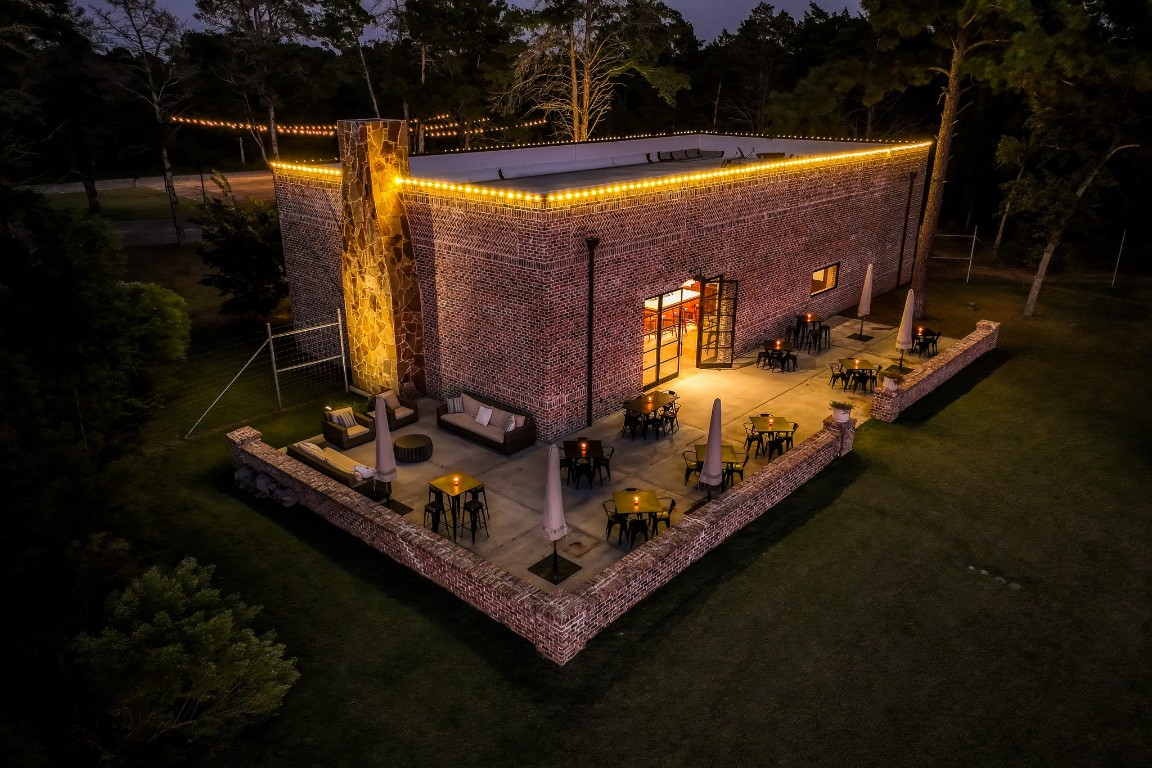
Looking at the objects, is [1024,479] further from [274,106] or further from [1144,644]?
[274,106]

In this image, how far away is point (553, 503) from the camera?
10.3 meters

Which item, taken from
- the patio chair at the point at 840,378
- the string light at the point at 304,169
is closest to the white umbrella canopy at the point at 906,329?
the patio chair at the point at 840,378

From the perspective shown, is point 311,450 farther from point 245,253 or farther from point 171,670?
point 245,253

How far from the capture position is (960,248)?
119 ft

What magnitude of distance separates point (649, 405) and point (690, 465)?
190 cm

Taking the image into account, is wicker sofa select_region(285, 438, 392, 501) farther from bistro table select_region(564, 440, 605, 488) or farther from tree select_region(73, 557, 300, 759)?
tree select_region(73, 557, 300, 759)

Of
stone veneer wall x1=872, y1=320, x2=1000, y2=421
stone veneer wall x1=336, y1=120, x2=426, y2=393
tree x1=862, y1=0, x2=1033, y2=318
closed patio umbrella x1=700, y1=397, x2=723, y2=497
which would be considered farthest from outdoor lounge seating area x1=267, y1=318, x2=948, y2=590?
tree x1=862, y1=0, x2=1033, y2=318

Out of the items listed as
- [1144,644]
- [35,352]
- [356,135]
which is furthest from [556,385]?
[1144,644]

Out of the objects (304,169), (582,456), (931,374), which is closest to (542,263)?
(582,456)

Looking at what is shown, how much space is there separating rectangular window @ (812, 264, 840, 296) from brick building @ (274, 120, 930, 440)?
1219mm

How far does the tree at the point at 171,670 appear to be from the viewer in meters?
6.98

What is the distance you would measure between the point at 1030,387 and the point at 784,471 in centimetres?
935

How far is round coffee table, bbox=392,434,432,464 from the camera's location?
14320 millimetres

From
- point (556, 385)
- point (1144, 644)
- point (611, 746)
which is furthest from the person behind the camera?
point (556, 385)
